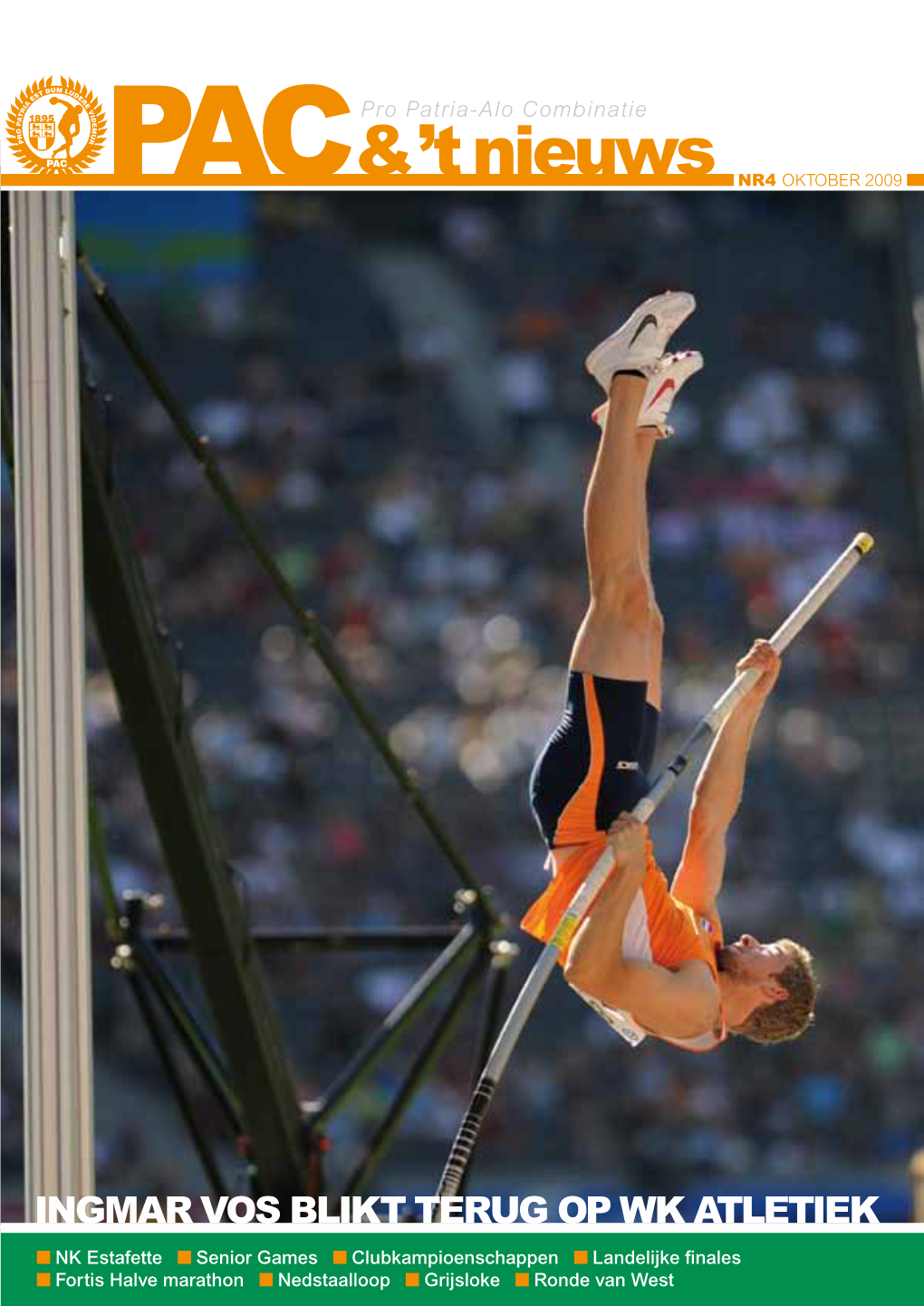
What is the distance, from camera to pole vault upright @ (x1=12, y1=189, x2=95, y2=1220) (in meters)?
5.21

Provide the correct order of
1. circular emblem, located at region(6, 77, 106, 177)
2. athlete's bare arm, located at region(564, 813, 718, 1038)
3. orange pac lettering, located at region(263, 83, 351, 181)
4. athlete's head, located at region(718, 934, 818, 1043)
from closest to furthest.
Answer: athlete's bare arm, located at region(564, 813, 718, 1038), circular emblem, located at region(6, 77, 106, 177), orange pac lettering, located at region(263, 83, 351, 181), athlete's head, located at region(718, 934, 818, 1043)

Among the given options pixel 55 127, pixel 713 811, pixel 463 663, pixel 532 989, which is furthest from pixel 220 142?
pixel 463 663

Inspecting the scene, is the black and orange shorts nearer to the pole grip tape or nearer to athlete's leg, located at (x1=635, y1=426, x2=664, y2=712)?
athlete's leg, located at (x1=635, y1=426, x2=664, y2=712)

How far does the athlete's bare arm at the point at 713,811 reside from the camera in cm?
620

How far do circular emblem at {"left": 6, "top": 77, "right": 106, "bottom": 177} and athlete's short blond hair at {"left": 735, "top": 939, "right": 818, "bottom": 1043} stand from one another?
2766mm

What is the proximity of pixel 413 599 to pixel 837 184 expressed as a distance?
8.97 meters

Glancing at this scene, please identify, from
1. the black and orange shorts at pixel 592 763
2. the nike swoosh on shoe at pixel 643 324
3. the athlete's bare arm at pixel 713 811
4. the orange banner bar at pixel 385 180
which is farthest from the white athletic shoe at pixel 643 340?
the athlete's bare arm at pixel 713 811

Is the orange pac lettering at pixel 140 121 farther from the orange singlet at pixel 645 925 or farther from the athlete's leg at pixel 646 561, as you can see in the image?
→ the orange singlet at pixel 645 925

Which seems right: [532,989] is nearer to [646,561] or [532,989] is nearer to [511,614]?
[646,561]

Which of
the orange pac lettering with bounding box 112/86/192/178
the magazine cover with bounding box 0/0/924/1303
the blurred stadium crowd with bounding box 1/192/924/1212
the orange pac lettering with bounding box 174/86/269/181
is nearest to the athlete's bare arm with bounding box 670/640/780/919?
the magazine cover with bounding box 0/0/924/1303

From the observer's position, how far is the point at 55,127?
5.78 metres
